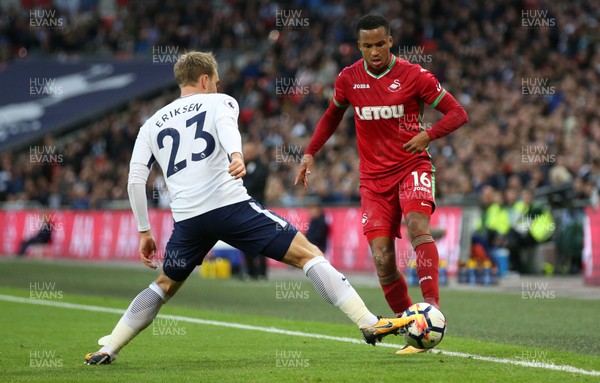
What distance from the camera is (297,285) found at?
18.4 meters

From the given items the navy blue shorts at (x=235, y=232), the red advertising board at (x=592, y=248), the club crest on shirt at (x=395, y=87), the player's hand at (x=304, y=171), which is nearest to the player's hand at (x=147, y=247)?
the navy blue shorts at (x=235, y=232)

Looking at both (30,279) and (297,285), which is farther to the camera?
(30,279)

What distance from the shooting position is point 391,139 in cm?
865

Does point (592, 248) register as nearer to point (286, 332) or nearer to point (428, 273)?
point (286, 332)

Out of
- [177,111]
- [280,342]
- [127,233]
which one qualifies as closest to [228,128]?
[177,111]

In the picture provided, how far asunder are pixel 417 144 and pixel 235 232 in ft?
5.29

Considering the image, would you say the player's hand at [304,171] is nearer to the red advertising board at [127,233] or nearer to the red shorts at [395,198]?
the red shorts at [395,198]

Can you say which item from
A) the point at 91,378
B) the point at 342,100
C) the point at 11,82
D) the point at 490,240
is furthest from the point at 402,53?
the point at 91,378

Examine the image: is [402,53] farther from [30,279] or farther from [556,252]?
[30,279]

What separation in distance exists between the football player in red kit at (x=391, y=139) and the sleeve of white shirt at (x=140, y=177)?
1.50m

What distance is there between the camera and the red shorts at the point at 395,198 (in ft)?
27.8

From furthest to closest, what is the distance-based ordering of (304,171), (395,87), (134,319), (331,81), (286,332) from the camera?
(331,81) < (286,332) < (304,171) < (395,87) < (134,319)

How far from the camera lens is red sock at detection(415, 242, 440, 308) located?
824cm

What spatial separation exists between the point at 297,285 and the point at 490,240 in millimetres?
3981
